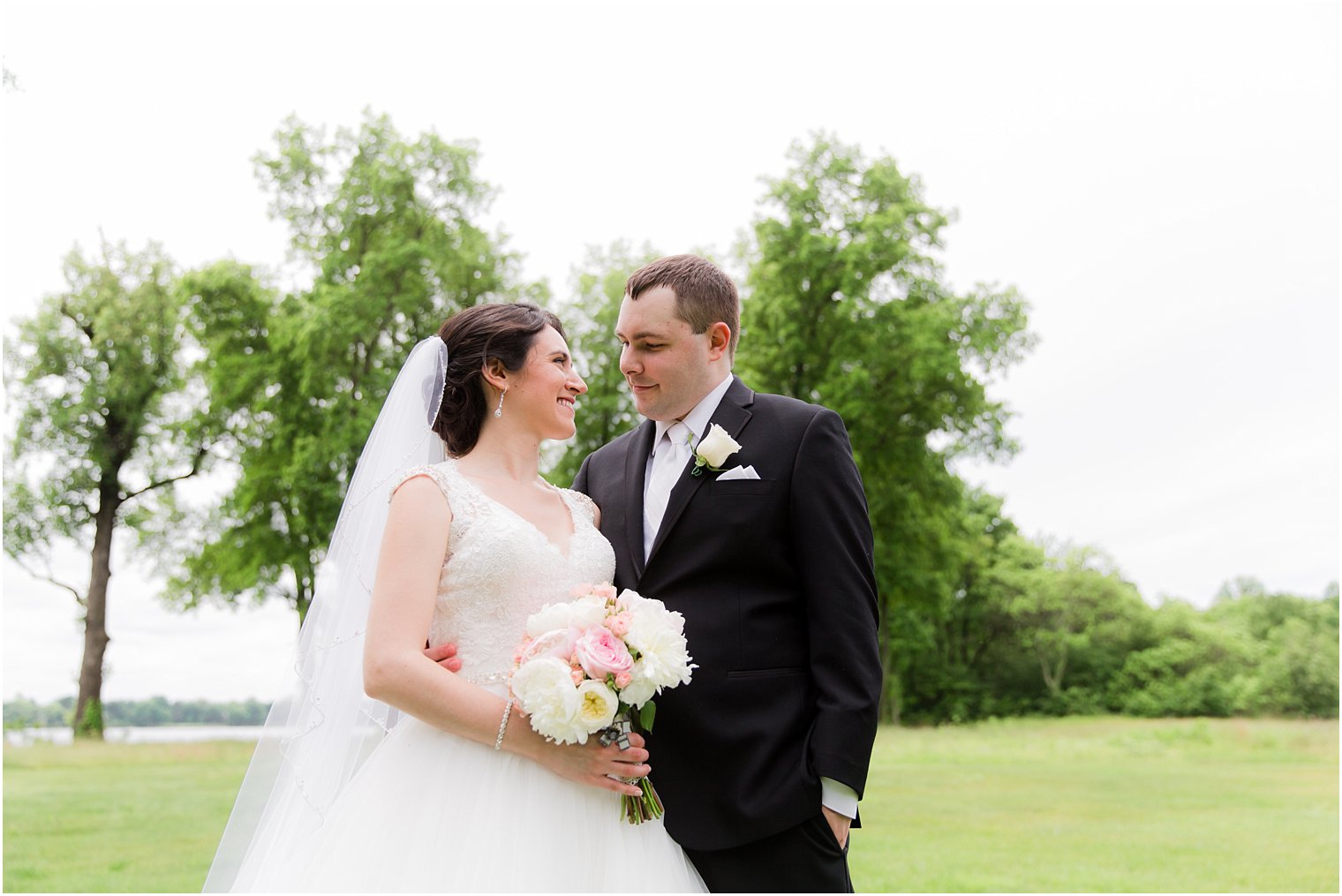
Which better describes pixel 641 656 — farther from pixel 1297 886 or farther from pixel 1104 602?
pixel 1104 602

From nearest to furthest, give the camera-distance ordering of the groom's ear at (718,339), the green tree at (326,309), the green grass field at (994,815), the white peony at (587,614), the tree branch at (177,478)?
the white peony at (587,614), the groom's ear at (718,339), the green grass field at (994,815), the green tree at (326,309), the tree branch at (177,478)

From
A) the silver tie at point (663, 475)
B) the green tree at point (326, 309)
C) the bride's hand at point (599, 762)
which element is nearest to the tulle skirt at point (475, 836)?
the bride's hand at point (599, 762)

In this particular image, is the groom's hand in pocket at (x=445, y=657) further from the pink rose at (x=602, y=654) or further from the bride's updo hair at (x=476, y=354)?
the bride's updo hair at (x=476, y=354)

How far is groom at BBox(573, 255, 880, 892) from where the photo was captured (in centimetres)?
335

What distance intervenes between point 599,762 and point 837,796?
2.51 feet

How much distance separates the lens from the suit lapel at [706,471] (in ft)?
11.8

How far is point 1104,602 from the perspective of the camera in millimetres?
38906

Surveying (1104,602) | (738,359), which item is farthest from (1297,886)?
(1104,602)

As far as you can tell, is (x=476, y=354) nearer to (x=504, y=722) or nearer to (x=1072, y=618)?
Answer: (x=504, y=722)

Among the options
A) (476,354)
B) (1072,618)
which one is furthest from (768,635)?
(1072,618)

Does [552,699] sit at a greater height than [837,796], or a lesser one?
greater

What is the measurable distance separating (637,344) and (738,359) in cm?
1700

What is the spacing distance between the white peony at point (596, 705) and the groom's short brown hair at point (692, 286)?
4.43 feet

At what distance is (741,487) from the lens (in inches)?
140
